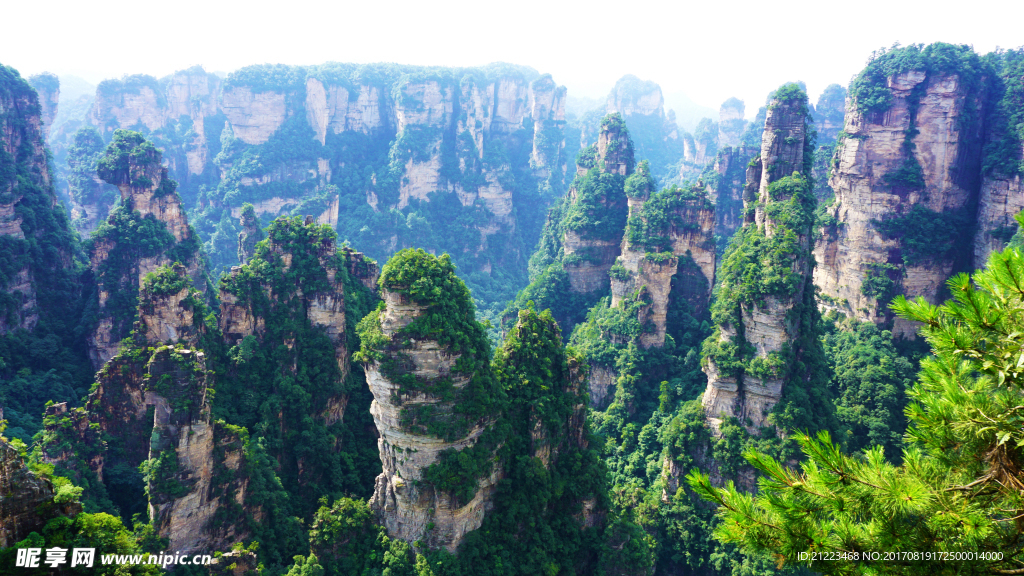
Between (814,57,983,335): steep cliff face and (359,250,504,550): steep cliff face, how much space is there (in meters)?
30.5

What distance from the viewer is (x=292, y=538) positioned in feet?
80.5

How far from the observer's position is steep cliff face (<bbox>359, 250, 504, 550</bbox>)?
22516mm

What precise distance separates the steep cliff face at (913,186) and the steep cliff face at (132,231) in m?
46.6

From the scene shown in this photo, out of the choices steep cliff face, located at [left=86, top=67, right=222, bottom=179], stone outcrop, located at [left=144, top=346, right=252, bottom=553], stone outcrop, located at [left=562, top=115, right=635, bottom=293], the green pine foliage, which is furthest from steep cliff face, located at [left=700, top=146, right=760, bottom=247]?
steep cliff face, located at [left=86, top=67, right=222, bottom=179]

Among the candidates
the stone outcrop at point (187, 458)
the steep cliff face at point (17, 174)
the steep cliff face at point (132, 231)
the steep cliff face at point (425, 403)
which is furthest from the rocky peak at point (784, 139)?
the steep cliff face at point (17, 174)

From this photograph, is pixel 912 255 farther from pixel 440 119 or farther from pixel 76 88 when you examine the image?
pixel 76 88

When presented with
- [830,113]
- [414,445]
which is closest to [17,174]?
[414,445]

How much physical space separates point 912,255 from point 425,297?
3380 cm

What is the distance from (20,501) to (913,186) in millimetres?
47467

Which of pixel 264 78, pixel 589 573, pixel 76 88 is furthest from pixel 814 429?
pixel 76 88

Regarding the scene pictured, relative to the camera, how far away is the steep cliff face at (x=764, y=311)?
30.4 m

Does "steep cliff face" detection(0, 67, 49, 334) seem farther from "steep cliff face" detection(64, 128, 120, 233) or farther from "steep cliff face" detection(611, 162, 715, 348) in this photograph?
"steep cliff face" detection(611, 162, 715, 348)

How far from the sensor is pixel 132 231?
1601 inches

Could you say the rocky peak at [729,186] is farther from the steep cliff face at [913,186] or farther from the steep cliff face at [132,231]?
the steep cliff face at [132,231]
